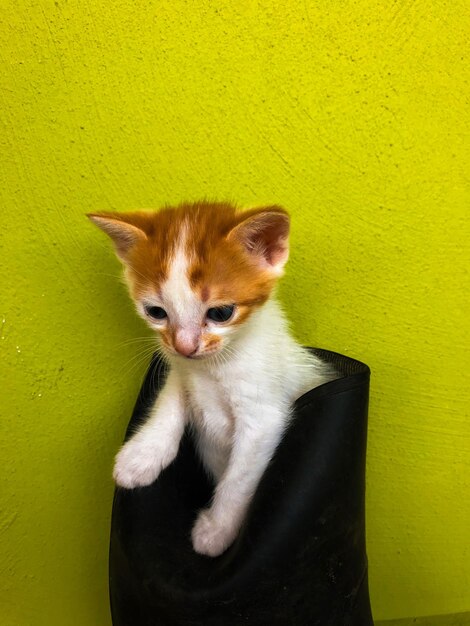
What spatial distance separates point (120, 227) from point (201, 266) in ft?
0.40

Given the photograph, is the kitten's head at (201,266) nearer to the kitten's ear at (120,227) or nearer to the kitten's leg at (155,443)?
the kitten's ear at (120,227)

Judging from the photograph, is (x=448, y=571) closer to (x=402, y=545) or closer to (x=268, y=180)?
(x=402, y=545)

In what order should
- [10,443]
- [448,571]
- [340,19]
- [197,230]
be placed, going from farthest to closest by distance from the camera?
[448,571]
[10,443]
[340,19]
[197,230]

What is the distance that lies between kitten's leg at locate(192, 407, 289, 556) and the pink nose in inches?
6.0

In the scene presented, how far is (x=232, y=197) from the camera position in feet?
2.83

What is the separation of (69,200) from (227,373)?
1.30 feet

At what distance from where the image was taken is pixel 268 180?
2.78 ft

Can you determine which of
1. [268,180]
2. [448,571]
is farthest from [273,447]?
[448,571]

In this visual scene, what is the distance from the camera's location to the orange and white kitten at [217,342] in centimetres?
65

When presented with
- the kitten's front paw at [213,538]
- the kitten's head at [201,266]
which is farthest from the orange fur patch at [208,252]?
the kitten's front paw at [213,538]

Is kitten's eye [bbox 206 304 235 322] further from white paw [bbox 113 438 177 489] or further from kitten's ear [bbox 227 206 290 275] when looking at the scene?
white paw [bbox 113 438 177 489]

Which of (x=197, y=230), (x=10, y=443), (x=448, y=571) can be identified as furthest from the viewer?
(x=448, y=571)

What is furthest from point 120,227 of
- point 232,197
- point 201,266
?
point 232,197

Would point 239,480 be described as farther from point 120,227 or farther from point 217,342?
point 120,227
